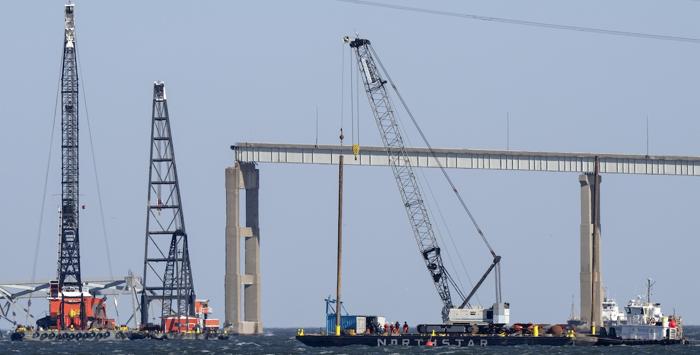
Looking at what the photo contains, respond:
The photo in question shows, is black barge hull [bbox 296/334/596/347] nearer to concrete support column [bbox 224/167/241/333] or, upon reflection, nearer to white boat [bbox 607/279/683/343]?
white boat [bbox 607/279/683/343]

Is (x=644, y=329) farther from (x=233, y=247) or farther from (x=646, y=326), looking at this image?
(x=233, y=247)

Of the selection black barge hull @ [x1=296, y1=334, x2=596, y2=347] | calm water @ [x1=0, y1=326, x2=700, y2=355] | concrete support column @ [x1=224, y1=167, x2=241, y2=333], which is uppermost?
concrete support column @ [x1=224, y1=167, x2=241, y2=333]

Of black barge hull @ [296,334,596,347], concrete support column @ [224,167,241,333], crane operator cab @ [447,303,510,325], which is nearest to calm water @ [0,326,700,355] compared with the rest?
black barge hull @ [296,334,596,347]

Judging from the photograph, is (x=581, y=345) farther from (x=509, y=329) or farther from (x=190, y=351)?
(x=190, y=351)

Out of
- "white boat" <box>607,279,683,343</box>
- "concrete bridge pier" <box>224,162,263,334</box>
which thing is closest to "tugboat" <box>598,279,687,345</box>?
"white boat" <box>607,279,683,343</box>

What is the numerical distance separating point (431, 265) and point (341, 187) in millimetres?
25893

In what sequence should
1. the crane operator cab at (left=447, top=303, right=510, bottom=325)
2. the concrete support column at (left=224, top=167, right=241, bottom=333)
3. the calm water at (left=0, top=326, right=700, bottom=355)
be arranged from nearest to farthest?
1. the calm water at (left=0, top=326, right=700, bottom=355)
2. the crane operator cab at (left=447, top=303, right=510, bottom=325)
3. the concrete support column at (left=224, top=167, right=241, bottom=333)

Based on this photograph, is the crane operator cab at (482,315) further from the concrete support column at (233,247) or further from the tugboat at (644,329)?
the concrete support column at (233,247)

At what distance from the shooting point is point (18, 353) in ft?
534

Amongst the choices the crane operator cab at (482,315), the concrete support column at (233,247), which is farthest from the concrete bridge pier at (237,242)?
the crane operator cab at (482,315)

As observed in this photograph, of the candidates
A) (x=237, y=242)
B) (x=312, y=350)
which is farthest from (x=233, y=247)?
(x=312, y=350)

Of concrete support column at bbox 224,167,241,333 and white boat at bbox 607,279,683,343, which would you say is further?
concrete support column at bbox 224,167,241,333

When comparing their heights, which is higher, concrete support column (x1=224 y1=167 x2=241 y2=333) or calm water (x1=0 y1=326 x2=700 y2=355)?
concrete support column (x1=224 y1=167 x2=241 y2=333)

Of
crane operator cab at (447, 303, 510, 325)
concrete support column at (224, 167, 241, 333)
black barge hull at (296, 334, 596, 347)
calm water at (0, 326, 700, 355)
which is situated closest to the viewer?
calm water at (0, 326, 700, 355)
